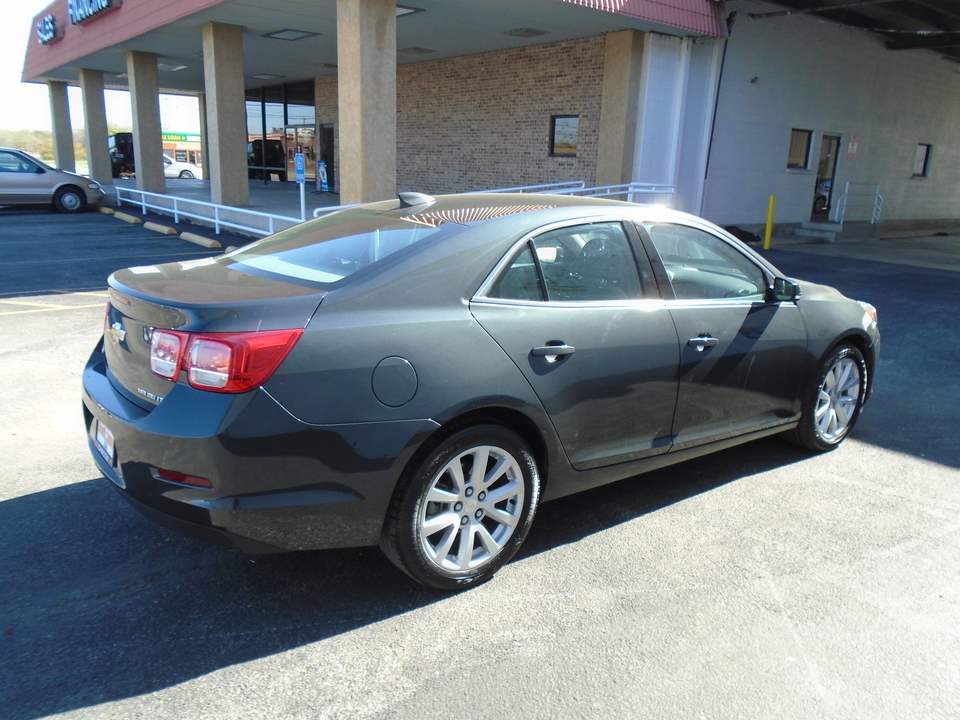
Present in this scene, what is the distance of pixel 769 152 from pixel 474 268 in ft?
56.8

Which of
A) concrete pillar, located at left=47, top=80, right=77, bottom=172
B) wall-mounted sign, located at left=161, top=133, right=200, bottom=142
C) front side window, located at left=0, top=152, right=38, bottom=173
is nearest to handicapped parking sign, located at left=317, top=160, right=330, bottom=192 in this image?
front side window, located at left=0, top=152, right=38, bottom=173

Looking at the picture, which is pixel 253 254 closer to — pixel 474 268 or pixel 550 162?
pixel 474 268

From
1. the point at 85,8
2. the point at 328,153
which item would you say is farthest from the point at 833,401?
the point at 328,153

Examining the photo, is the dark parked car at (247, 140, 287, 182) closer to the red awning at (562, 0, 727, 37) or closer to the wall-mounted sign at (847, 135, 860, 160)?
the red awning at (562, 0, 727, 37)

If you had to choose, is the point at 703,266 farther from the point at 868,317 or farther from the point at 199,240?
the point at 199,240

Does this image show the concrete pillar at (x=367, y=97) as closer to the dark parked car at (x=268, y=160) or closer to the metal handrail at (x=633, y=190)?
the metal handrail at (x=633, y=190)

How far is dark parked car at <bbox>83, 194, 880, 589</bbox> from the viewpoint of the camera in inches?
109

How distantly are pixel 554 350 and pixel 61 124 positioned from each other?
32727mm

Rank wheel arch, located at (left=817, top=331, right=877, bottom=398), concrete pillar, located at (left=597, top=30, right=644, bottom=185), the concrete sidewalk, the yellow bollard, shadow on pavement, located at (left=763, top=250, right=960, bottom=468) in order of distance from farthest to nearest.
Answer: the yellow bollard, the concrete sidewalk, concrete pillar, located at (left=597, top=30, right=644, bottom=185), shadow on pavement, located at (left=763, top=250, right=960, bottom=468), wheel arch, located at (left=817, top=331, right=877, bottom=398)

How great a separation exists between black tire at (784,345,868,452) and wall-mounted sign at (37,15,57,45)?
84.4ft

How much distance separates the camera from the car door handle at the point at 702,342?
12.8 feet

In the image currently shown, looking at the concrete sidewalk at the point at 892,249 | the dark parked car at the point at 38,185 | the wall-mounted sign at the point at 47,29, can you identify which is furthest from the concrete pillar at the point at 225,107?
the concrete sidewalk at the point at 892,249

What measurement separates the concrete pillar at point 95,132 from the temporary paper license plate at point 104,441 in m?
24.4

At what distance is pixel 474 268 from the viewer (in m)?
3.29
